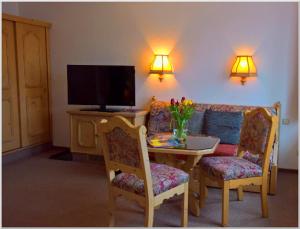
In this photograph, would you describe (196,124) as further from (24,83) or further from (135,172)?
(24,83)

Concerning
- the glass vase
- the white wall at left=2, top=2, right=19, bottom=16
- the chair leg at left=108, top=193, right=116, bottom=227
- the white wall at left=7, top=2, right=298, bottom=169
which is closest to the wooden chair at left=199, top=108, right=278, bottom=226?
Result: the glass vase

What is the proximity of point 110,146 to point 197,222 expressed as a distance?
1.04 metres

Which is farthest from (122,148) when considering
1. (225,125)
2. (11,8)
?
(11,8)

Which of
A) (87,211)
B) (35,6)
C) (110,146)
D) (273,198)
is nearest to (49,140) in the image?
(35,6)

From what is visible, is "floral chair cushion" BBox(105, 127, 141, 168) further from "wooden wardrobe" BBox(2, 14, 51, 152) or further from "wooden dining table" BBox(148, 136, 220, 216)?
"wooden wardrobe" BBox(2, 14, 51, 152)

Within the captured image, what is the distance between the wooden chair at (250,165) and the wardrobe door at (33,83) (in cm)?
301

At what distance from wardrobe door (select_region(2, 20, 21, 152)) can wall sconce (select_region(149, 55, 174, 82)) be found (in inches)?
77.6

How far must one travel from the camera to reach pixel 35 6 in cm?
553

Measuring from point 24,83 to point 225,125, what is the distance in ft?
9.64

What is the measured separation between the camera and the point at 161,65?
188 inches

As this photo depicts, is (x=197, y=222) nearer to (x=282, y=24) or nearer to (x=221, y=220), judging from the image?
(x=221, y=220)

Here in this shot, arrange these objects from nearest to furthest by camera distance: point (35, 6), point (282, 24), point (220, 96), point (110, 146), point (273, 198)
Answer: point (110, 146)
point (273, 198)
point (282, 24)
point (220, 96)
point (35, 6)

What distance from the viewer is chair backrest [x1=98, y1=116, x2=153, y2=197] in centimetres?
245

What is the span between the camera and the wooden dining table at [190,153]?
9.43 ft
